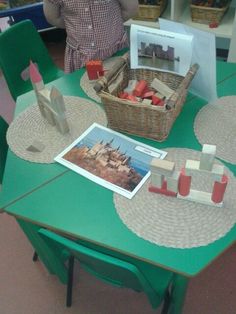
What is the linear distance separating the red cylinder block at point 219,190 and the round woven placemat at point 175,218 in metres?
0.03

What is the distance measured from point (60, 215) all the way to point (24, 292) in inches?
29.7

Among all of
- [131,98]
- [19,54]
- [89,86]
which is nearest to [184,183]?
[131,98]

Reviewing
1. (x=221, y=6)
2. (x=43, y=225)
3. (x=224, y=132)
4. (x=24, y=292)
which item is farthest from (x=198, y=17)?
(x=24, y=292)

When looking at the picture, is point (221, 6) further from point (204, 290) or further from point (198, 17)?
point (204, 290)

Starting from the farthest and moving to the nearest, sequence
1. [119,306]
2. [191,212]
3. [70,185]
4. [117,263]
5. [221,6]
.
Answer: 1. [221,6]
2. [119,306]
3. [70,185]
4. [191,212]
5. [117,263]

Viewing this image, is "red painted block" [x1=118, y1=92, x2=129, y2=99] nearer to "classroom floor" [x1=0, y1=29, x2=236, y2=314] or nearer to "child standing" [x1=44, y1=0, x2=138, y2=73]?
"child standing" [x1=44, y1=0, x2=138, y2=73]

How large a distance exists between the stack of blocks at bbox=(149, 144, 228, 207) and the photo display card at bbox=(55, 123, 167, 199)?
3.4 inches

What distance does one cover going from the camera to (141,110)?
0.97 metres

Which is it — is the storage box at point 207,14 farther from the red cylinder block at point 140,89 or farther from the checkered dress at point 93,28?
the red cylinder block at point 140,89

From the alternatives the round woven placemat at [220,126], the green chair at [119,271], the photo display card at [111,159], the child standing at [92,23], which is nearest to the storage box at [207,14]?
the child standing at [92,23]

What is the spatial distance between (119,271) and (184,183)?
29cm

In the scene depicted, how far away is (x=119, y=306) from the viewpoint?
1.33 m

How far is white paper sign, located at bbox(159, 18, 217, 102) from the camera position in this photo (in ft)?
3.31

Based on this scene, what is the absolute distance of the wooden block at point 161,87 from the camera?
44.8 inches
